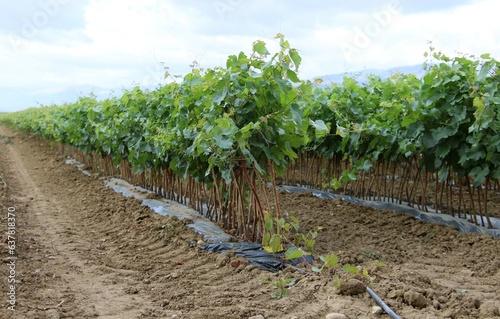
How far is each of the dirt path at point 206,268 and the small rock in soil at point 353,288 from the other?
5cm

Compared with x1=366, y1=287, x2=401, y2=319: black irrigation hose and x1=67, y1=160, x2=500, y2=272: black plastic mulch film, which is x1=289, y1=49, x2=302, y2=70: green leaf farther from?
x1=366, y1=287, x2=401, y2=319: black irrigation hose

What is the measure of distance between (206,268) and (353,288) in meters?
1.76

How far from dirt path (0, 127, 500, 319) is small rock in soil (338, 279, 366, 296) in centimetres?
5

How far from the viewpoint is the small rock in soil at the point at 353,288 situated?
11.3ft

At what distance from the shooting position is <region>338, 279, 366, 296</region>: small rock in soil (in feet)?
11.3

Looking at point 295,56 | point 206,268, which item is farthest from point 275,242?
point 295,56

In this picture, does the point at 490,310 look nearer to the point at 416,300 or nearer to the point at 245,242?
the point at 416,300

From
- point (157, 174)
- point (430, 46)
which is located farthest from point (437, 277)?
point (157, 174)

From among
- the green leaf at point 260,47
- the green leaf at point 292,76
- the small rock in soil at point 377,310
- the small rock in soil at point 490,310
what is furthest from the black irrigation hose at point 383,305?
the green leaf at point 260,47

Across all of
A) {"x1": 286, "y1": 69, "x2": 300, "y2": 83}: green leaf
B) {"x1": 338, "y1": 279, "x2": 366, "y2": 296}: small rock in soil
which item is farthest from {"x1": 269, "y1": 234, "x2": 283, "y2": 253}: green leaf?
{"x1": 286, "y1": 69, "x2": 300, "y2": 83}: green leaf

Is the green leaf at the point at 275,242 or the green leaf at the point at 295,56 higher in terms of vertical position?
the green leaf at the point at 295,56

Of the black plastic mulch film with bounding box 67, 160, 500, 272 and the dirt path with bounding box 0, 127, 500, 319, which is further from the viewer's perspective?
the black plastic mulch film with bounding box 67, 160, 500, 272

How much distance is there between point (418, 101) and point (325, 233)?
78.2 inches

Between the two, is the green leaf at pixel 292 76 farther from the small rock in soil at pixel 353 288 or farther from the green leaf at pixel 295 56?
the small rock in soil at pixel 353 288
